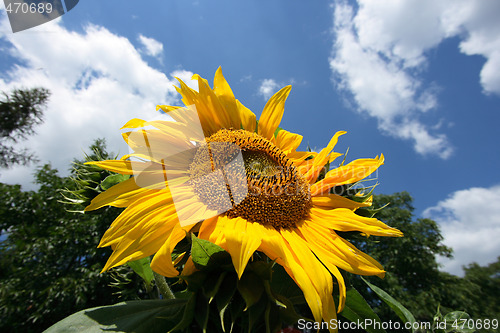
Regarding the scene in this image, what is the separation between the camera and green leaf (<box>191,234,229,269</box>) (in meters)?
0.75

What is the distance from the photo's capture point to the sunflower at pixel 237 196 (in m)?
0.87

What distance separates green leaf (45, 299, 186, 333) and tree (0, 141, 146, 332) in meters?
8.37

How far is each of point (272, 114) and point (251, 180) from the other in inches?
20.7

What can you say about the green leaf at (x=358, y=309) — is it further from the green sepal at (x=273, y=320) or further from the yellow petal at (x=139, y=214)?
the yellow petal at (x=139, y=214)

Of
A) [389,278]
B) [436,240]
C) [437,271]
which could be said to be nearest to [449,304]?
[437,271]

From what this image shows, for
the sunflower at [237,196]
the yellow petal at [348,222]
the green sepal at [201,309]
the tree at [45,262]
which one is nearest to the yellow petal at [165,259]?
the sunflower at [237,196]

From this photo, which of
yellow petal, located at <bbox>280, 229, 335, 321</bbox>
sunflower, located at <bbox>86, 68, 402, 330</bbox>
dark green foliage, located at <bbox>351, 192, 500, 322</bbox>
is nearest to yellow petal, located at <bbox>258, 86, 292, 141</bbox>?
sunflower, located at <bbox>86, 68, 402, 330</bbox>

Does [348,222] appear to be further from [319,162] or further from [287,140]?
[287,140]

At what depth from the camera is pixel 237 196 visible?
109 centimetres

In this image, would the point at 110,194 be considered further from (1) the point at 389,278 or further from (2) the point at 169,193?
(1) the point at 389,278

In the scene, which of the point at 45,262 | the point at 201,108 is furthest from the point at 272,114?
the point at 45,262

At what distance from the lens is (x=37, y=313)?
9.38m

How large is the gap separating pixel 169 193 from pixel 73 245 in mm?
12474

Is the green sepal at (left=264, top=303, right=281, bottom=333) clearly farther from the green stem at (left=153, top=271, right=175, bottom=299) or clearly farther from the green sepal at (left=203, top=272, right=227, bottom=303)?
the green stem at (left=153, top=271, right=175, bottom=299)
